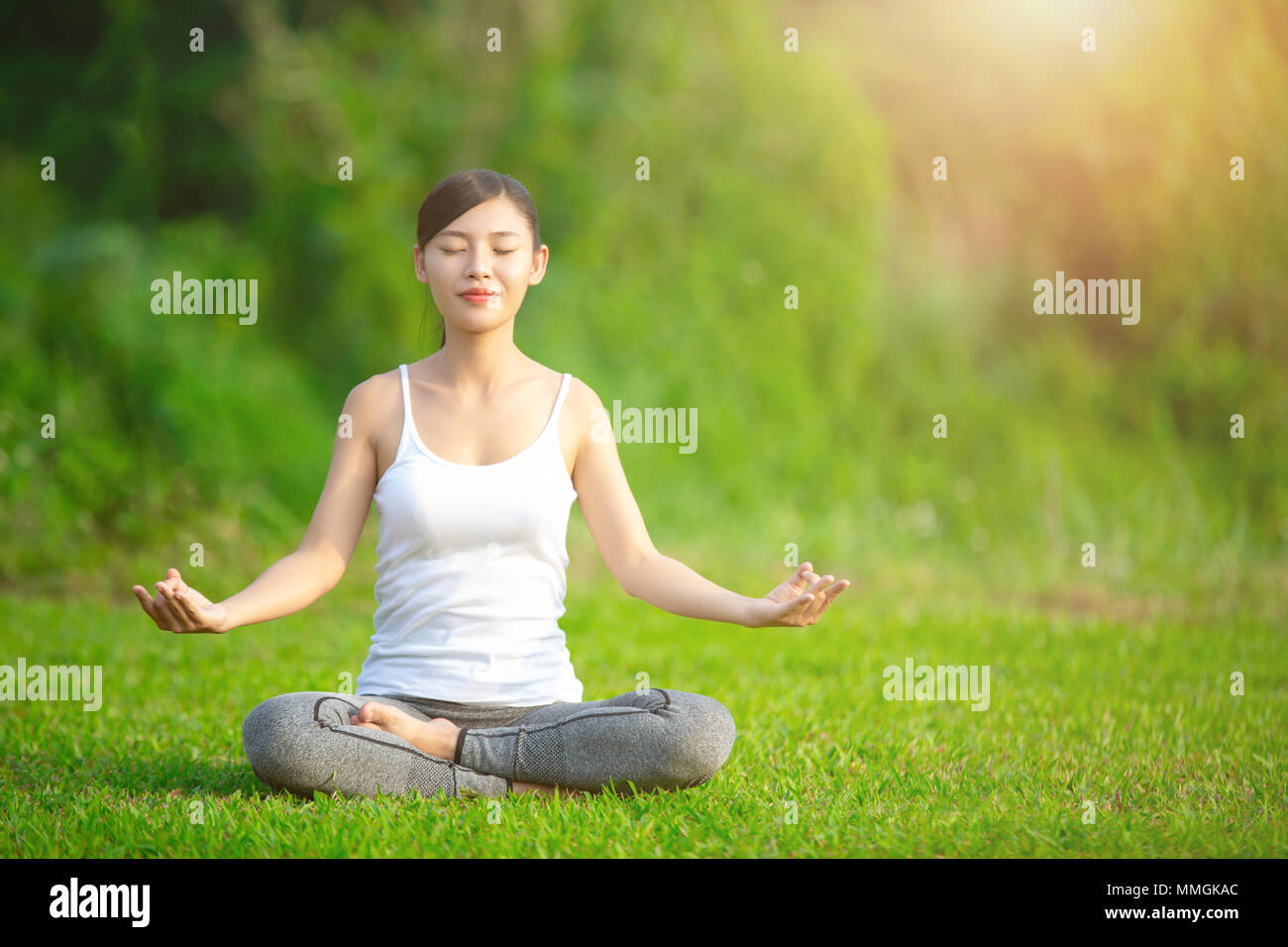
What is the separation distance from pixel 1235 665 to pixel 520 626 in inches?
130

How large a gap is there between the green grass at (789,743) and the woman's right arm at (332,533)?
51 centimetres

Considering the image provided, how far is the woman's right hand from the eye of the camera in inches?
117

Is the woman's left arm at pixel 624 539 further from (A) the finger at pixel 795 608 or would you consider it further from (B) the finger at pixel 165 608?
(B) the finger at pixel 165 608

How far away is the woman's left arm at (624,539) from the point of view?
340 cm

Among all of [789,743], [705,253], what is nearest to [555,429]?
[789,743]

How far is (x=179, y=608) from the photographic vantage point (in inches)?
118

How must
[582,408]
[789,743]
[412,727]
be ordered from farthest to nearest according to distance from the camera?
[789,743] < [582,408] < [412,727]

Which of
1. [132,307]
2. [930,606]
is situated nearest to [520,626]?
[930,606]

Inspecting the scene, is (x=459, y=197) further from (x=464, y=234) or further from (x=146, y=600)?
(x=146, y=600)

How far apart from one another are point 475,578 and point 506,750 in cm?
46

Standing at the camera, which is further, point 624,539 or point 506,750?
point 624,539

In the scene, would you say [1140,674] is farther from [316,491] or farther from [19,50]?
[19,50]

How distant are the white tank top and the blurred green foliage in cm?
465

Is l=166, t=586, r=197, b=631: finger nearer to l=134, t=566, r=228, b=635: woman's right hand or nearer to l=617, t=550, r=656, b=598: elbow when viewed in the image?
l=134, t=566, r=228, b=635: woman's right hand
